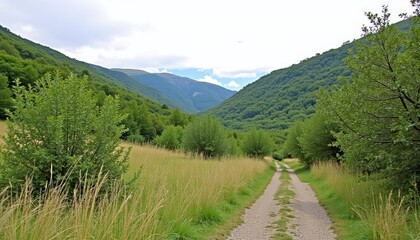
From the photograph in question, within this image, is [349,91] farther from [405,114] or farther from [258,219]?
[258,219]

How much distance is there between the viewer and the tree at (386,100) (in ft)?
26.3

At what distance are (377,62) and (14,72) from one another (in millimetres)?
52160

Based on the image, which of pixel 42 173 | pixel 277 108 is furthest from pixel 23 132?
pixel 277 108

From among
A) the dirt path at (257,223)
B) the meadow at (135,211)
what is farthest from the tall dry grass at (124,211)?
the dirt path at (257,223)

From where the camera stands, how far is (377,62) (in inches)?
355

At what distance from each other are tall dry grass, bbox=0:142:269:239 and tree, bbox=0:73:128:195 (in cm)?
40

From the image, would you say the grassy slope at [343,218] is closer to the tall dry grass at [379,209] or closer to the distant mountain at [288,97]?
the tall dry grass at [379,209]

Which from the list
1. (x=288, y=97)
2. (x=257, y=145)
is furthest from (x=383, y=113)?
(x=288, y=97)

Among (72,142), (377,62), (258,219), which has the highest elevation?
(377,62)

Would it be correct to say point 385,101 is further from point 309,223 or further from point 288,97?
point 288,97

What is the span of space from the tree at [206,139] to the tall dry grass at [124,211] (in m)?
15.9

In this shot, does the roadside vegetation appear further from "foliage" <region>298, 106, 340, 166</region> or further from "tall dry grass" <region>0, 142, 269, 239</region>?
"foliage" <region>298, 106, 340, 166</region>

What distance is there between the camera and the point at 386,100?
8.98m

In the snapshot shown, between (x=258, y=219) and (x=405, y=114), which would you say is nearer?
(x=405, y=114)
